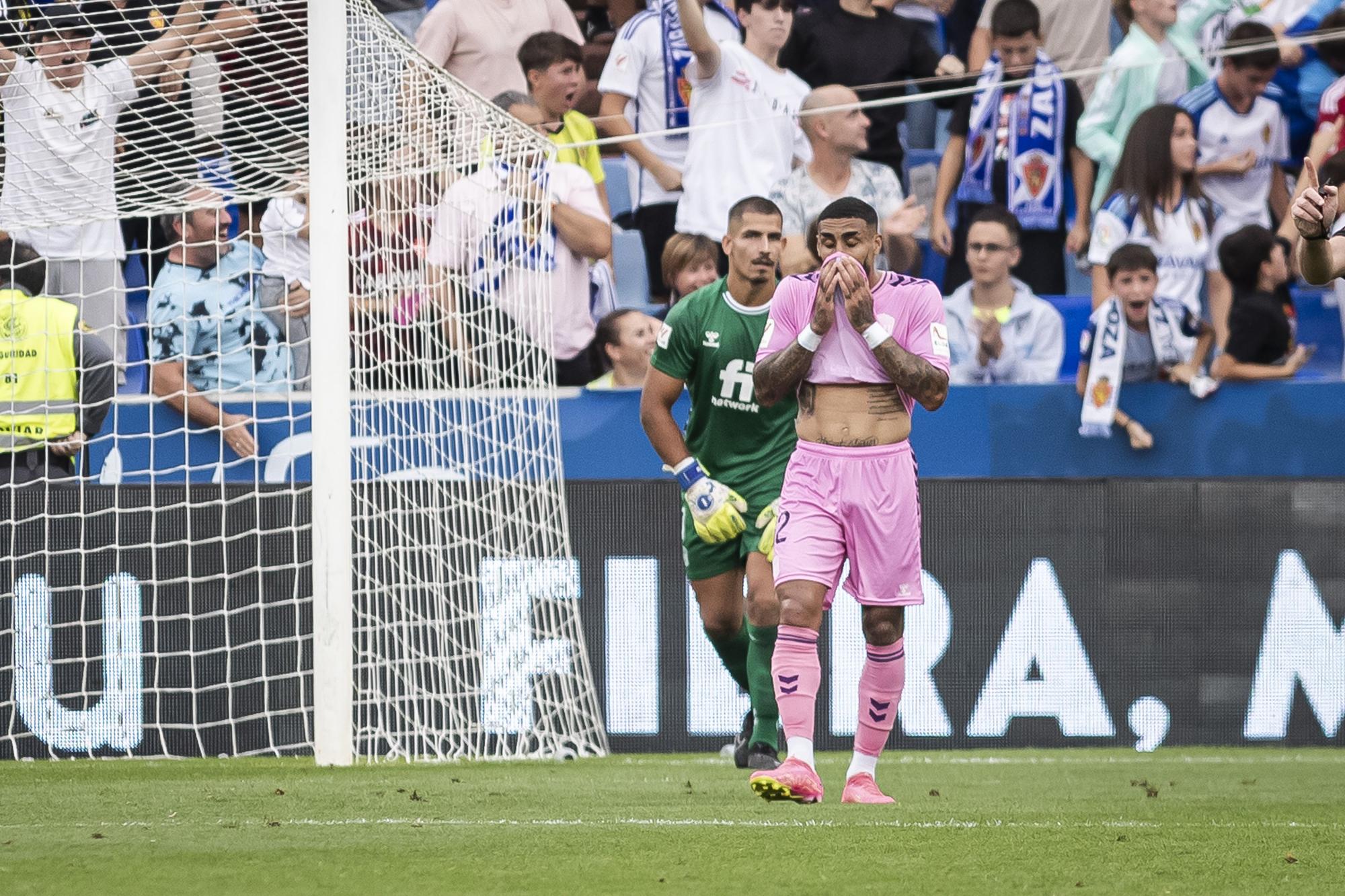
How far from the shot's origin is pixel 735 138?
38.7 feet

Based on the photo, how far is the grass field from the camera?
3875mm

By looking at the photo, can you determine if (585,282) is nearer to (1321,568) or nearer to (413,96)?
(413,96)

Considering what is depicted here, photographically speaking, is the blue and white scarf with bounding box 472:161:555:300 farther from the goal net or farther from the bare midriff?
the bare midriff

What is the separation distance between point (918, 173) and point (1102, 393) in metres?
2.28

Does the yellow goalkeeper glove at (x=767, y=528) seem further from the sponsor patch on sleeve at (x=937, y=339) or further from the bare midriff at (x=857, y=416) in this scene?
the sponsor patch on sleeve at (x=937, y=339)

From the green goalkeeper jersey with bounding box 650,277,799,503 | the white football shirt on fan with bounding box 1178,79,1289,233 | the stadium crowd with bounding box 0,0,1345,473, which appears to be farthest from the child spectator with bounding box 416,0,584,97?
the green goalkeeper jersey with bounding box 650,277,799,503

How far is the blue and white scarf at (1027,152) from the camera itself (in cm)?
1179

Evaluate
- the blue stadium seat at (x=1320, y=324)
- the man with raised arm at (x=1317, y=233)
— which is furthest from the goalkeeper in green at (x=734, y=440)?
the blue stadium seat at (x=1320, y=324)

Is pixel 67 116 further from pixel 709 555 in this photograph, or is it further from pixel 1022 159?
pixel 1022 159

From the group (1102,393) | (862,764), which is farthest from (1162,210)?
(862,764)

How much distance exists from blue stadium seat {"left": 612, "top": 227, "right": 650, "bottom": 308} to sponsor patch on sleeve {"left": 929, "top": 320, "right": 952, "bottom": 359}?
609 cm

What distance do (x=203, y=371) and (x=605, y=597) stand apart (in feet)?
9.94

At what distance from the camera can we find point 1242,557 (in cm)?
948

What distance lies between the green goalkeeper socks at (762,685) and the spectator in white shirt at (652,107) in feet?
15.9
